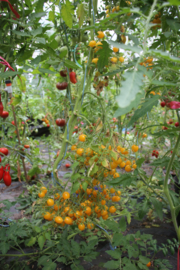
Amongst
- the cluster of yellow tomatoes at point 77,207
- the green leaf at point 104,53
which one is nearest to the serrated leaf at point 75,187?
the cluster of yellow tomatoes at point 77,207

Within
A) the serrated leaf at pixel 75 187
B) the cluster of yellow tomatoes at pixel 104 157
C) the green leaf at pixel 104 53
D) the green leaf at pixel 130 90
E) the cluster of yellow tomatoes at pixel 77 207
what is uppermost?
the green leaf at pixel 104 53

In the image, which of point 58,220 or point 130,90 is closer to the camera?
point 130,90

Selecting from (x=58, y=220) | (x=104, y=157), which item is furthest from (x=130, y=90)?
(x=58, y=220)

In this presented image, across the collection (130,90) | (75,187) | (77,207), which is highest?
(130,90)

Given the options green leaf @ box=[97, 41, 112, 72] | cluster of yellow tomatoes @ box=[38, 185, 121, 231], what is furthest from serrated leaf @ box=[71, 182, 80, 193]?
green leaf @ box=[97, 41, 112, 72]

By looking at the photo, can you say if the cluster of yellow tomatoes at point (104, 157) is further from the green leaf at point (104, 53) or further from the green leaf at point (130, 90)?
the green leaf at point (130, 90)

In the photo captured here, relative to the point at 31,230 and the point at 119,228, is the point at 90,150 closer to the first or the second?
the point at 119,228

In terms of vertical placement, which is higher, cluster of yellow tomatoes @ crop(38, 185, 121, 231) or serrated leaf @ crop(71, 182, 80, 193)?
serrated leaf @ crop(71, 182, 80, 193)

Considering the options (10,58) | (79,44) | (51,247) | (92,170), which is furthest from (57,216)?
(79,44)

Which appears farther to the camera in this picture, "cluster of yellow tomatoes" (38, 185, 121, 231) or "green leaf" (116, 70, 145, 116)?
"cluster of yellow tomatoes" (38, 185, 121, 231)

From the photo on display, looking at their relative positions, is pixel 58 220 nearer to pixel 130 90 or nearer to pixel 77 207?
pixel 77 207

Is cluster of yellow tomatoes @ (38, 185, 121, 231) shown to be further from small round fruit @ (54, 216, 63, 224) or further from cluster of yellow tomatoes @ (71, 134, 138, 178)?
cluster of yellow tomatoes @ (71, 134, 138, 178)

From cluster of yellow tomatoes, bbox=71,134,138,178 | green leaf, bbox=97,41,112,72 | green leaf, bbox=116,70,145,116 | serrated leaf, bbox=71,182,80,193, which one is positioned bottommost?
serrated leaf, bbox=71,182,80,193

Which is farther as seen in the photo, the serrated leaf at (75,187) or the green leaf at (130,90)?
the serrated leaf at (75,187)
